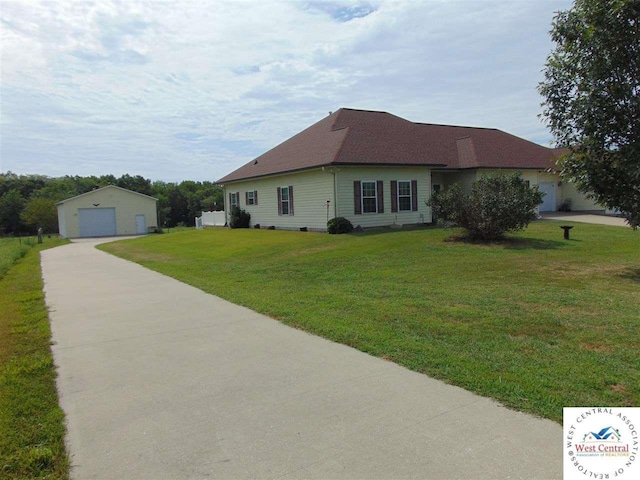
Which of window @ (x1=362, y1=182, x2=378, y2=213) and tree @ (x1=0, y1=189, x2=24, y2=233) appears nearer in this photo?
window @ (x1=362, y1=182, x2=378, y2=213)

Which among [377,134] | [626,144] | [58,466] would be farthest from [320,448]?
[377,134]

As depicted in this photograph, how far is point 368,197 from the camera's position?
70.7 ft

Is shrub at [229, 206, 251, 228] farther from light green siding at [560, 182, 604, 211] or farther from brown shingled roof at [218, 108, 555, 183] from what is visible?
light green siding at [560, 182, 604, 211]

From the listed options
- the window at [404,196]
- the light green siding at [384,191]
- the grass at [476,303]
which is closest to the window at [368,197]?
the light green siding at [384,191]

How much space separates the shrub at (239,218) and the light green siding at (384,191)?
384 inches

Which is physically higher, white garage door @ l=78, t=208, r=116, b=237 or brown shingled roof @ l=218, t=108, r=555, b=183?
brown shingled roof @ l=218, t=108, r=555, b=183

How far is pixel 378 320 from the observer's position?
6.57m

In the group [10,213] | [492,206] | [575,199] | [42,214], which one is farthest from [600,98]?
[10,213]

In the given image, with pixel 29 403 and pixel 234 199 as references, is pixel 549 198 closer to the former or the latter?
pixel 234 199

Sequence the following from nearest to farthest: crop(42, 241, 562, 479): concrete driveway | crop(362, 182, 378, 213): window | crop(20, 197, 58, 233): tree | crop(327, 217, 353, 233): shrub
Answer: crop(42, 241, 562, 479): concrete driveway → crop(327, 217, 353, 233): shrub → crop(362, 182, 378, 213): window → crop(20, 197, 58, 233): tree

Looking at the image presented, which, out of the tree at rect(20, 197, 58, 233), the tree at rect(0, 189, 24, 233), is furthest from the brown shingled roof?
the tree at rect(0, 189, 24, 233)

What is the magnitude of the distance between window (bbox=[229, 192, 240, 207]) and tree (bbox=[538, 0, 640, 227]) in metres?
22.6

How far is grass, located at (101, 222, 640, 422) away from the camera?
4371 mm

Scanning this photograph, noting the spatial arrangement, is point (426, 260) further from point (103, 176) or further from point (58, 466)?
point (103, 176)
